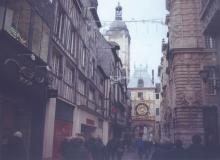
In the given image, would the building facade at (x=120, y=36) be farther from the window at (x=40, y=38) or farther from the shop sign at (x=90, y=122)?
the window at (x=40, y=38)

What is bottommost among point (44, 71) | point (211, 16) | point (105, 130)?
point (105, 130)

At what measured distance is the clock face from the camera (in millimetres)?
70750

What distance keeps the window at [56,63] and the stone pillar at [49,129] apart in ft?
5.74

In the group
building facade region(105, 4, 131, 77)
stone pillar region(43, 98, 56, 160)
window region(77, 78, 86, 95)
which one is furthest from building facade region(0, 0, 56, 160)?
building facade region(105, 4, 131, 77)

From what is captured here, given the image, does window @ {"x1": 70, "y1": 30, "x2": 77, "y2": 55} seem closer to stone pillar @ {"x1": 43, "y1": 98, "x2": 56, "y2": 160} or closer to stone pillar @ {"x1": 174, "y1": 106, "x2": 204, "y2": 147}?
stone pillar @ {"x1": 43, "y1": 98, "x2": 56, "y2": 160}

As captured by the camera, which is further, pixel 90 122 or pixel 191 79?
pixel 191 79

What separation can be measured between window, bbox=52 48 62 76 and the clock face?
5380cm

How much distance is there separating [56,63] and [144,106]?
54809mm

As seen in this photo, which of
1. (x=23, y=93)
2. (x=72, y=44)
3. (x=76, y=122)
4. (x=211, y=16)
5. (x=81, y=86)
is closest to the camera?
(x=23, y=93)

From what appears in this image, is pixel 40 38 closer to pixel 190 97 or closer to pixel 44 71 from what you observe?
pixel 44 71

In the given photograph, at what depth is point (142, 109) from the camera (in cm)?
7106

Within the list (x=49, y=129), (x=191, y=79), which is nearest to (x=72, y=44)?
(x=49, y=129)

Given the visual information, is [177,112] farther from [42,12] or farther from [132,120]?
[132,120]

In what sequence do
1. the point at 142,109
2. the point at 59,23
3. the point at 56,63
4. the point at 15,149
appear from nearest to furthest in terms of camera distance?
1. the point at 15,149
2. the point at 56,63
3. the point at 59,23
4. the point at 142,109
